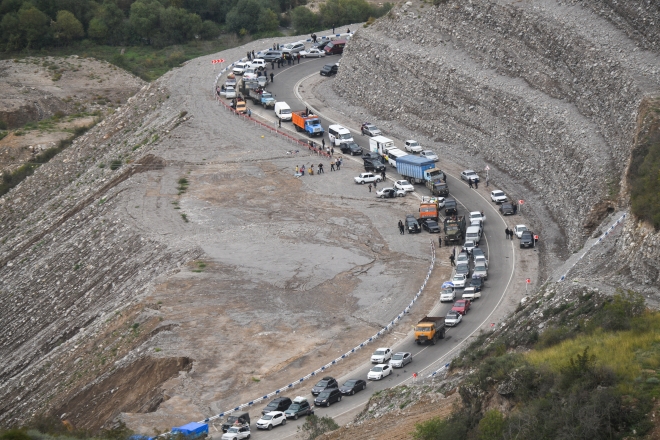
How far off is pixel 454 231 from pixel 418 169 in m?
11.2

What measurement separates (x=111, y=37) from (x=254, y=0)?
21122 mm

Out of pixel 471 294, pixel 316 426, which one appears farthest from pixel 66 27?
pixel 316 426

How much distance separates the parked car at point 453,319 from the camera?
176 ft

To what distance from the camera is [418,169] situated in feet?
251

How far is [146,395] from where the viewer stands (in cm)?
4994

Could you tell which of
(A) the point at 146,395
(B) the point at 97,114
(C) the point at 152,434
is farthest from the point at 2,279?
(B) the point at 97,114

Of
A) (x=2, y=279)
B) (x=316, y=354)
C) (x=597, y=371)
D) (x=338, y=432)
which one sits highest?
(x=597, y=371)

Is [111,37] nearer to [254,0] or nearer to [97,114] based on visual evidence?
[254,0]

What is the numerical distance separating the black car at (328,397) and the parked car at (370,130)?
43.1 meters

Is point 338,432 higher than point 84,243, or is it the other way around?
point 338,432

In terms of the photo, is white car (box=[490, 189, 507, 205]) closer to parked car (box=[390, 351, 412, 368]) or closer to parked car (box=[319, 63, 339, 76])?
parked car (box=[390, 351, 412, 368])

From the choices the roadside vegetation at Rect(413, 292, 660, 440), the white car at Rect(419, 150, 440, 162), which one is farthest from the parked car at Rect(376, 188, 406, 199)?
the roadside vegetation at Rect(413, 292, 660, 440)

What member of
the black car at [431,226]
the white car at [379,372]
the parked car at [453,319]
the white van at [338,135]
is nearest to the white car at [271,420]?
the white car at [379,372]

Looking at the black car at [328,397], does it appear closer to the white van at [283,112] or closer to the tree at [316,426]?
the tree at [316,426]
